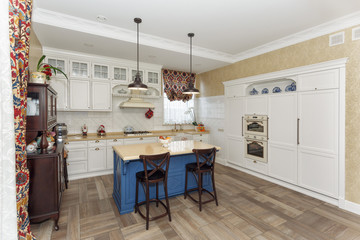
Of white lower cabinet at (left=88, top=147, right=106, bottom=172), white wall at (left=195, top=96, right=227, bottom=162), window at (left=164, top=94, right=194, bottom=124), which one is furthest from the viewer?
window at (left=164, top=94, right=194, bottom=124)

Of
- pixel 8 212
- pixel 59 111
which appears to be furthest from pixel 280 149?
pixel 59 111

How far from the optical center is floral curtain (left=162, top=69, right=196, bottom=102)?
18.6 feet

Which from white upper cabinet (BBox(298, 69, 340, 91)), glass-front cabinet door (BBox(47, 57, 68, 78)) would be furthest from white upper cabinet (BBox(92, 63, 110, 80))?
white upper cabinet (BBox(298, 69, 340, 91))

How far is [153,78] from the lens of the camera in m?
5.15

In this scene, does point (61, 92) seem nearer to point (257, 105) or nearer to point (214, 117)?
point (214, 117)

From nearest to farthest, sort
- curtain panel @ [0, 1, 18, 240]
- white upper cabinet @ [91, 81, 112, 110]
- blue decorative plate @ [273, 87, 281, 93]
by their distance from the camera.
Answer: curtain panel @ [0, 1, 18, 240] → blue decorative plate @ [273, 87, 281, 93] → white upper cabinet @ [91, 81, 112, 110]

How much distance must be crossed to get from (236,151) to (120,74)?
3.55 metres

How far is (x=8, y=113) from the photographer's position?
145cm

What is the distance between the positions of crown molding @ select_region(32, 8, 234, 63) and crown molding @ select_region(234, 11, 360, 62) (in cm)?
105

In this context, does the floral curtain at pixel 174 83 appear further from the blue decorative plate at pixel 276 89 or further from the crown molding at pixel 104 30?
the blue decorative plate at pixel 276 89

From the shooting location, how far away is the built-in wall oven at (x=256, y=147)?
4.05 metres

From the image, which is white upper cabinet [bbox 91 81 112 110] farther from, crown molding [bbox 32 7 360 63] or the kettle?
crown molding [bbox 32 7 360 63]

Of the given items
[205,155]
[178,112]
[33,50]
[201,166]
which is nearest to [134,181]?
[201,166]

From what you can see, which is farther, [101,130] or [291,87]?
[101,130]
